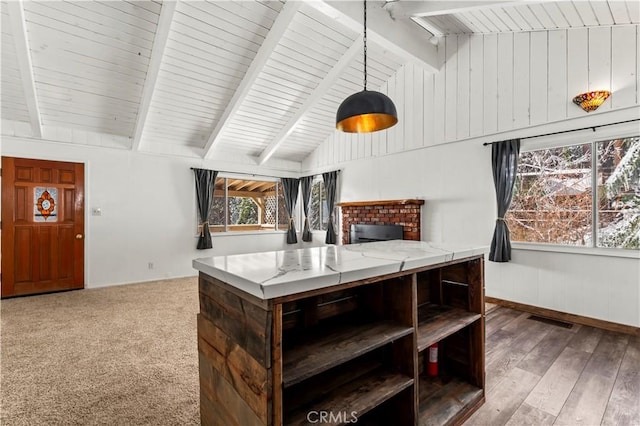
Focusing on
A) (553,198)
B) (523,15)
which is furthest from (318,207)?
(523,15)

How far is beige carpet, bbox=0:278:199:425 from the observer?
5.92 feet

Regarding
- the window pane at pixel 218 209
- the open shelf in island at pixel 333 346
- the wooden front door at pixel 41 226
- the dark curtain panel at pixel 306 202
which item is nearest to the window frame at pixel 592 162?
the open shelf in island at pixel 333 346

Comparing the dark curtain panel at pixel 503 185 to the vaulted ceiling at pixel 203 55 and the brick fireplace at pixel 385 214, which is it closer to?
the brick fireplace at pixel 385 214

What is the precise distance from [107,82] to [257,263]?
4007mm

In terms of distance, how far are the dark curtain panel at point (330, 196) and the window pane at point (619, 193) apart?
4.01m

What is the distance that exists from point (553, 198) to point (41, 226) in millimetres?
6955

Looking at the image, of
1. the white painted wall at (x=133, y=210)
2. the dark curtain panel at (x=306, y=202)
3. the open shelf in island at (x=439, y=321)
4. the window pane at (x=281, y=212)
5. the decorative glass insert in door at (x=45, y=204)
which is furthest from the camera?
the window pane at (x=281, y=212)

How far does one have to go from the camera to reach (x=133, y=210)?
4984mm

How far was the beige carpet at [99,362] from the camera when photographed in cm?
180

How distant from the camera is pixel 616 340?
9.26ft

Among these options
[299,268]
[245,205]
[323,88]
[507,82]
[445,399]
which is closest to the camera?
[299,268]

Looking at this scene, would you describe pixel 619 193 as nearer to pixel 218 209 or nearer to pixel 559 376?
pixel 559 376

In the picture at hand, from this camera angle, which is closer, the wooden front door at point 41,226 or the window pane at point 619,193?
the window pane at point 619,193

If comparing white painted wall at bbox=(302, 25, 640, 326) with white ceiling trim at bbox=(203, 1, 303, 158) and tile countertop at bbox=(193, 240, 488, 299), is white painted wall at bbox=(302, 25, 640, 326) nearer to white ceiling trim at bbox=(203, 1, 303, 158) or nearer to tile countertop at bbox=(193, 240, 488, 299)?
white ceiling trim at bbox=(203, 1, 303, 158)
